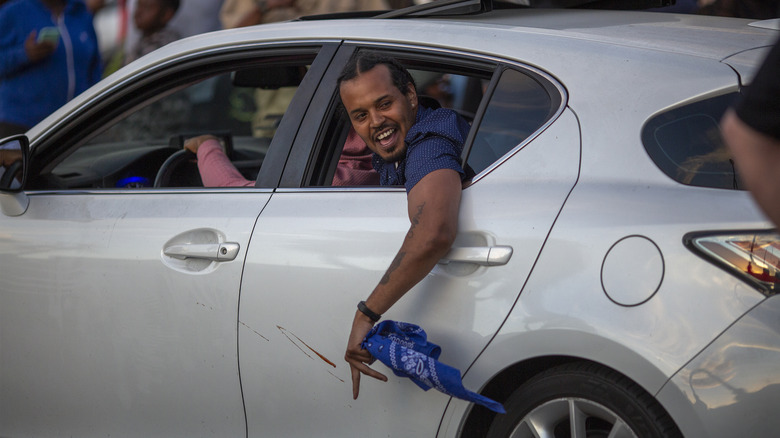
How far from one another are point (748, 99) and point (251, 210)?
163cm

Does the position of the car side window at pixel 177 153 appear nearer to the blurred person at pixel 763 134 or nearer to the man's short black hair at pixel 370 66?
the man's short black hair at pixel 370 66

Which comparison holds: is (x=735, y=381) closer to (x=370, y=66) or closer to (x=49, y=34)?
(x=370, y=66)

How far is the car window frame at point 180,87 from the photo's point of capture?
2719 millimetres

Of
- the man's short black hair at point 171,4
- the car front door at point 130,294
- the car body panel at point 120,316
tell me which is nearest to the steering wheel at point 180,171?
the car front door at point 130,294

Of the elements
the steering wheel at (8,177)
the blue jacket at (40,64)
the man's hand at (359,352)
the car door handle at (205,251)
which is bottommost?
the man's hand at (359,352)

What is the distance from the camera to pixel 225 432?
2.64 m

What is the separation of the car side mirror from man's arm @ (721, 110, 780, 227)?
2379mm

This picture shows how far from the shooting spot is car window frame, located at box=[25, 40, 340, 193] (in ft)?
A: 8.92

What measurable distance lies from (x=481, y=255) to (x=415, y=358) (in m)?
0.29

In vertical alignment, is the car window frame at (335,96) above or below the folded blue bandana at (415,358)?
above

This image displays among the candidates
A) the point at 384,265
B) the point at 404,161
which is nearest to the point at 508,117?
the point at 404,161

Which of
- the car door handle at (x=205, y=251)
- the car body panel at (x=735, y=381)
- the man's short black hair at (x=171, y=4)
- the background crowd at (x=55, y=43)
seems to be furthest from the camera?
the man's short black hair at (x=171, y=4)

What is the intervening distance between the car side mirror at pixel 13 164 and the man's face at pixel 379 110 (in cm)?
111

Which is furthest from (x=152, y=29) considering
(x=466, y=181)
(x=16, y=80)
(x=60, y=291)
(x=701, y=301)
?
(x=701, y=301)
